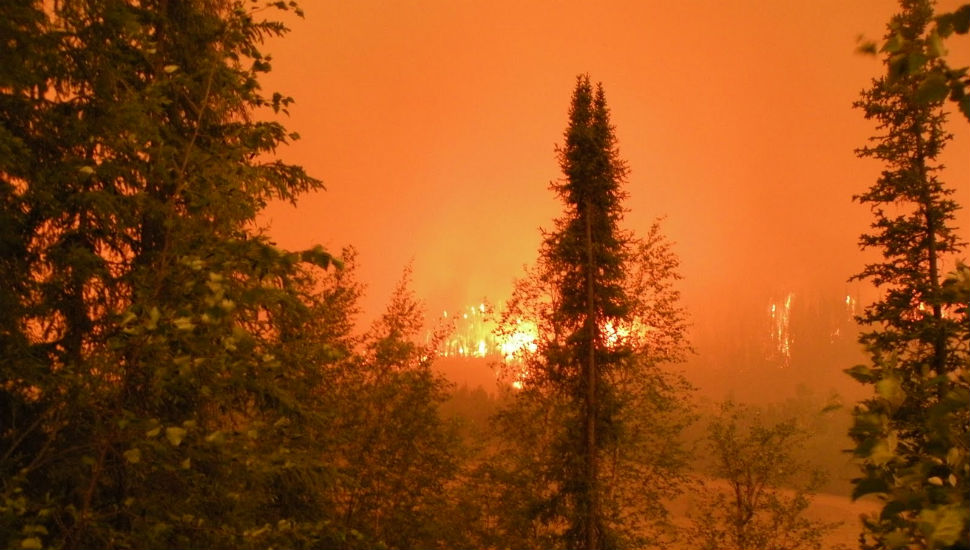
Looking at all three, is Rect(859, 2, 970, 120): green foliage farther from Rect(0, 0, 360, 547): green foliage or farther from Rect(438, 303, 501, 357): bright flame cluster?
Rect(438, 303, 501, 357): bright flame cluster

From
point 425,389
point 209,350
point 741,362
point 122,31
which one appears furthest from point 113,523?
point 741,362

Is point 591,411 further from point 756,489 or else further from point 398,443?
point 756,489

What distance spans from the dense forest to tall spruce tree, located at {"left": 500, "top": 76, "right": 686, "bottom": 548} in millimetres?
89

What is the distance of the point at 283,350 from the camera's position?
5582 millimetres

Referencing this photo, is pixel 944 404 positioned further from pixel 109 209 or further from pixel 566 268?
Answer: pixel 566 268

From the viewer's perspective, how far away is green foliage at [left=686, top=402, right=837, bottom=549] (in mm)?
19344

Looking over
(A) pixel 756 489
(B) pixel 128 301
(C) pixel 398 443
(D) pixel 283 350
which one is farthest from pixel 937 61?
(A) pixel 756 489

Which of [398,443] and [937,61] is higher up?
[937,61]

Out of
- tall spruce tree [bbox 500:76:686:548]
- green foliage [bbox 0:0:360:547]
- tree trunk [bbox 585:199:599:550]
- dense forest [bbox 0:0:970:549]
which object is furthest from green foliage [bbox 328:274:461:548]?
green foliage [bbox 0:0:360:547]

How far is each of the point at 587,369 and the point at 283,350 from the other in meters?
10.4

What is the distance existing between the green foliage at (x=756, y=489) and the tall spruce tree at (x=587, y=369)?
4010 millimetres

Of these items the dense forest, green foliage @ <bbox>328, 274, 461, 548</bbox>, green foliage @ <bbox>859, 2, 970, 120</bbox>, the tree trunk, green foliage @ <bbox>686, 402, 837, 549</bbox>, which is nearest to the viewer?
green foliage @ <bbox>859, 2, 970, 120</bbox>

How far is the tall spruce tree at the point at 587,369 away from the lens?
45.7ft

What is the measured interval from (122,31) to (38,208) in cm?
196
